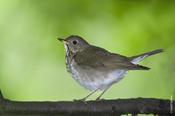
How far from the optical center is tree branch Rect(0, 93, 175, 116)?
8.71ft

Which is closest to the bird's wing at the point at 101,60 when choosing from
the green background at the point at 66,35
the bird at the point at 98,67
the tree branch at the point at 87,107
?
the bird at the point at 98,67

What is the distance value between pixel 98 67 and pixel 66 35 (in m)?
1.40

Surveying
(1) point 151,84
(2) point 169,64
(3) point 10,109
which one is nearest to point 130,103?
(3) point 10,109

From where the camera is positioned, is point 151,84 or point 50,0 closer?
point 151,84

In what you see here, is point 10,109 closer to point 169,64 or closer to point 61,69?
point 169,64

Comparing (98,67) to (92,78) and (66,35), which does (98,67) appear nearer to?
(92,78)

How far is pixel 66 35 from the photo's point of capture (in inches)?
199

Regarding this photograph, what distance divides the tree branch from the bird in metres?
0.65

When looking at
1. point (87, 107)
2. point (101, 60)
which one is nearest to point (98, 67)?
point (101, 60)

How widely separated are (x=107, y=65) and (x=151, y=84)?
126 centimetres

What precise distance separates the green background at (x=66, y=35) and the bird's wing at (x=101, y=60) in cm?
99

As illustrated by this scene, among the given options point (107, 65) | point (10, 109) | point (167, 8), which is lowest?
point (10, 109)

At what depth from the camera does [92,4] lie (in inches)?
201

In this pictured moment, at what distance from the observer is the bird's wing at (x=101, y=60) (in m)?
3.50
